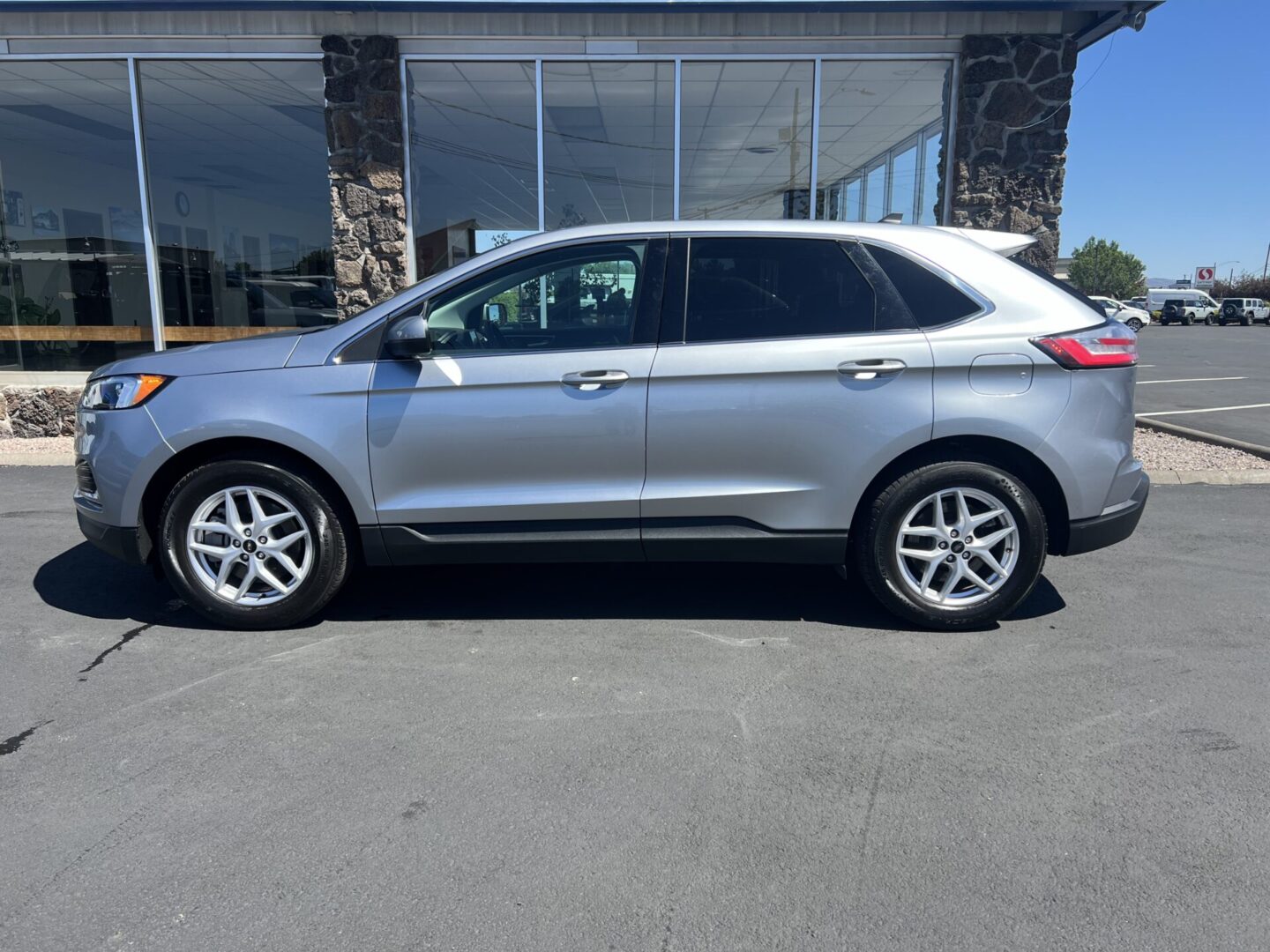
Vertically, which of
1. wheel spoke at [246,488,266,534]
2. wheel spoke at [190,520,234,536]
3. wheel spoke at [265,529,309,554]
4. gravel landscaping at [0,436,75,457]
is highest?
wheel spoke at [246,488,266,534]

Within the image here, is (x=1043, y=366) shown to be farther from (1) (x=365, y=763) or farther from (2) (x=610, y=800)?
(1) (x=365, y=763)

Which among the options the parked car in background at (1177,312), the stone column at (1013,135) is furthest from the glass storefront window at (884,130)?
the parked car in background at (1177,312)

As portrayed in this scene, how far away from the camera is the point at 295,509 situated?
4109 millimetres

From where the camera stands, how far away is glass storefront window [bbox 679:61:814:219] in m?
9.77

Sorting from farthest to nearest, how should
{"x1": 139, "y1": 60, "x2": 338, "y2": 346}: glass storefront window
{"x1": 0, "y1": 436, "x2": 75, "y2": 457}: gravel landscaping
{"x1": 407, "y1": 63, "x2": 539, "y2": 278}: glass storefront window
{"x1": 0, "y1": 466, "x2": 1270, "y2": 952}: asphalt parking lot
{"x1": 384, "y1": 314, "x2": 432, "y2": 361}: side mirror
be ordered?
{"x1": 139, "y1": 60, "x2": 338, "y2": 346}: glass storefront window
{"x1": 407, "y1": 63, "x2": 539, "y2": 278}: glass storefront window
{"x1": 0, "y1": 436, "x2": 75, "y2": 457}: gravel landscaping
{"x1": 384, "y1": 314, "x2": 432, "y2": 361}: side mirror
{"x1": 0, "y1": 466, "x2": 1270, "y2": 952}: asphalt parking lot

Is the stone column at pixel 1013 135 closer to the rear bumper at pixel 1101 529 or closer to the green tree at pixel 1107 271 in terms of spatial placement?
the rear bumper at pixel 1101 529

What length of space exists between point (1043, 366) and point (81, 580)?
5.05 metres

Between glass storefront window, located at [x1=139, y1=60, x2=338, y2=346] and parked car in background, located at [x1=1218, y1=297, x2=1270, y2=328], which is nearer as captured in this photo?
glass storefront window, located at [x1=139, y1=60, x2=338, y2=346]

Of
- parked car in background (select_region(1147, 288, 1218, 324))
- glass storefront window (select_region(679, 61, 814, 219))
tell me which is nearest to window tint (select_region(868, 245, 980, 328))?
glass storefront window (select_region(679, 61, 814, 219))

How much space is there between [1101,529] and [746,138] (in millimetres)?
8389

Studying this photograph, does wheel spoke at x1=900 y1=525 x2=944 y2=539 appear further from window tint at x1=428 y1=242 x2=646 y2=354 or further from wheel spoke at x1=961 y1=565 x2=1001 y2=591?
window tint at x1=428 y1=242 x2=646 y2=354

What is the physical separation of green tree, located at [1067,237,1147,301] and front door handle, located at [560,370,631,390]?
368 ft

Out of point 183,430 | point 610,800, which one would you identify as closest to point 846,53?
point 183,430

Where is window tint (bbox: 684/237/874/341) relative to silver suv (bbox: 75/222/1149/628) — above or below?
above
